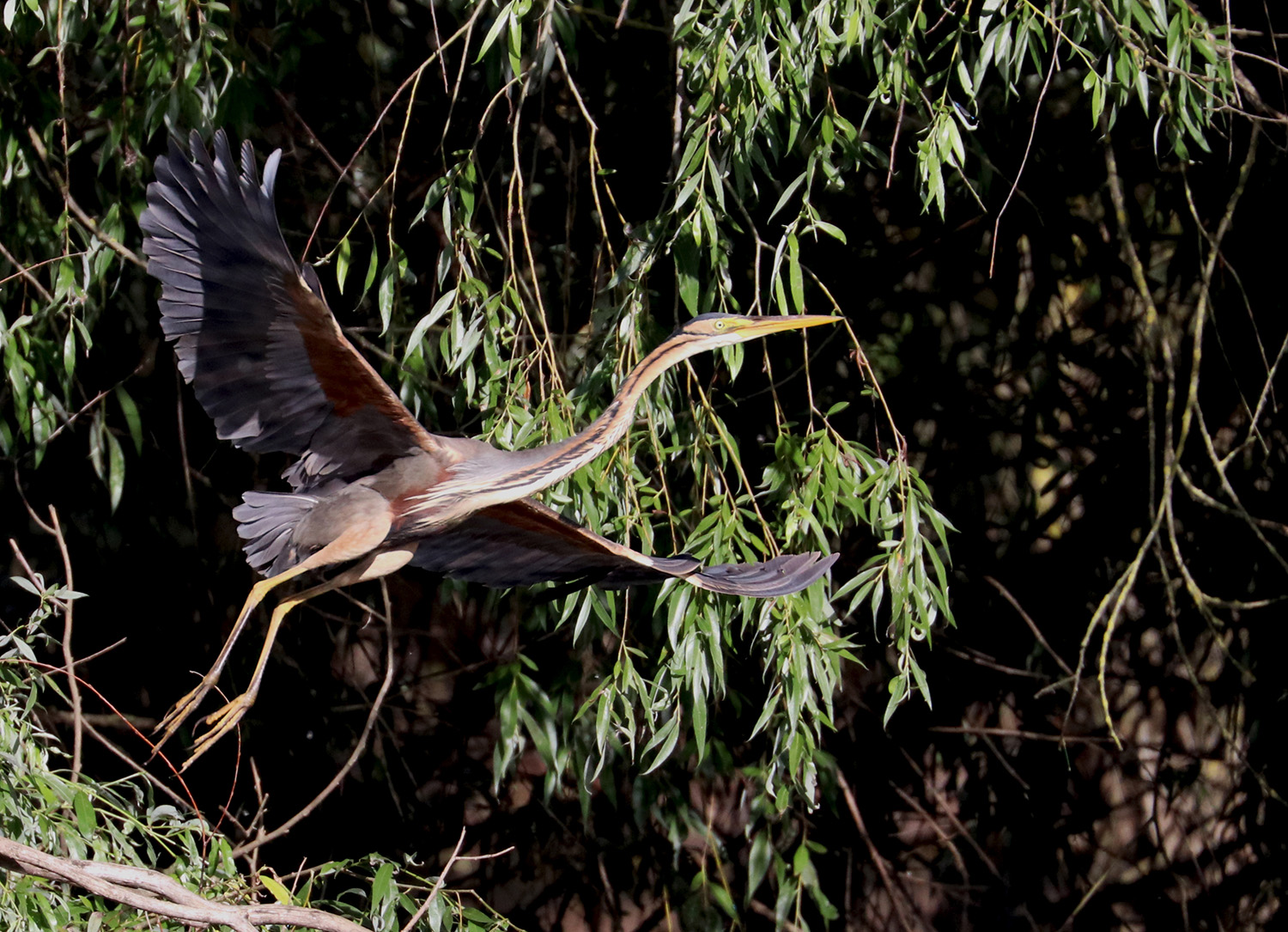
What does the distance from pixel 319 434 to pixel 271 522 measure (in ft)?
0.67

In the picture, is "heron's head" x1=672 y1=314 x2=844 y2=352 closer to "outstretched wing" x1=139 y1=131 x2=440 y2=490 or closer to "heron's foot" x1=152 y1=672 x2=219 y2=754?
"outstretched wing" x1=139 y1=131 x2=440 y2=490

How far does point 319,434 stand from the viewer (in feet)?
8.04

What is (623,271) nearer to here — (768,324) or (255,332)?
(768,324)

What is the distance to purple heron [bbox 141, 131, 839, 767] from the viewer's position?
213 centimetres

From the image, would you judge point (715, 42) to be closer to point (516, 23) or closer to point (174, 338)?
point (516, 23)

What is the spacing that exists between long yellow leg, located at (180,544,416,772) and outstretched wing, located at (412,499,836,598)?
13cm

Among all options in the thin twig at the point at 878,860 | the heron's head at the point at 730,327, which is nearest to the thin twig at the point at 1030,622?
the thin twig at the point at 878,860

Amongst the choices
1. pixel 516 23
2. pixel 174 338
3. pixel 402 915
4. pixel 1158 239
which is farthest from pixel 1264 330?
pixel 174 338

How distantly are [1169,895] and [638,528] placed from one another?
2235 millimetres

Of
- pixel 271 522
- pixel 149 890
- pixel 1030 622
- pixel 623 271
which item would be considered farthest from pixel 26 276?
pixel 1030 622

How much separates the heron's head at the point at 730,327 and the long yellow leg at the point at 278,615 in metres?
0.61

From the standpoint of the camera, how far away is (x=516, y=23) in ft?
8.50

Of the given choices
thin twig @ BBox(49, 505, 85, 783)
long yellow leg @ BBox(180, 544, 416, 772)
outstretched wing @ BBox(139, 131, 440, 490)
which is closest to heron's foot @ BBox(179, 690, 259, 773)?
long yellow leg @ BBox(180, 544, 416, 772)

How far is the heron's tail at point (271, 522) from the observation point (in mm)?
2537
